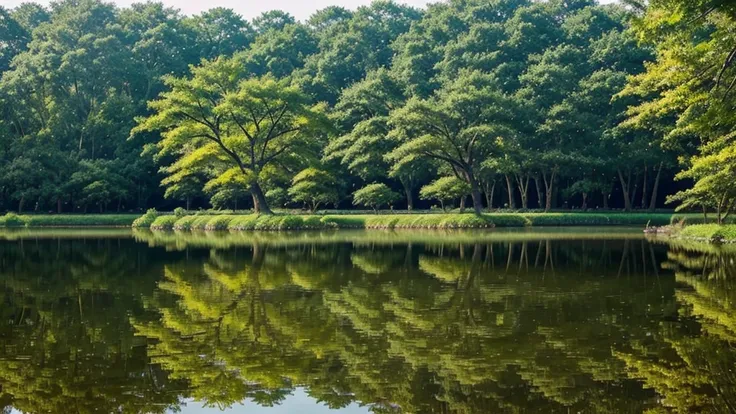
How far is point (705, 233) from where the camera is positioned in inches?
1207

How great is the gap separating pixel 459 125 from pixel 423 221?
23.8ft

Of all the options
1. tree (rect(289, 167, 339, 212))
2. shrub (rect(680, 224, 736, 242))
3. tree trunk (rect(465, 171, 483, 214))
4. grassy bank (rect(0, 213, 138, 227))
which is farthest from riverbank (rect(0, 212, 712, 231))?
shrub (rect(680, 224, 736, 242))

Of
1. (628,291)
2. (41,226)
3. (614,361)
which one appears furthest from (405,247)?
(41,226)

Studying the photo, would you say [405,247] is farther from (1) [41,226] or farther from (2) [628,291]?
(1) [41,226]

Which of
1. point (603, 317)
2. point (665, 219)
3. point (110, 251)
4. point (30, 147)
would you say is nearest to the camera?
point (603, 317)

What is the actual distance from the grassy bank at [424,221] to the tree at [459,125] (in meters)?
2.73

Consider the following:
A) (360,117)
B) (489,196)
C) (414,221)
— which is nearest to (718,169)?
(414,221)

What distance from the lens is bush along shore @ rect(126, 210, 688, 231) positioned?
44.4 metres

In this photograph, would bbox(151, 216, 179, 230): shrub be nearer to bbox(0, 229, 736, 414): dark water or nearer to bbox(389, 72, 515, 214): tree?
bbox(389, 72, 515, 214): tree

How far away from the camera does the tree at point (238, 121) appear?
159 feet

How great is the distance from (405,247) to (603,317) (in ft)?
55.5

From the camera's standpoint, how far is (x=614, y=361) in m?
9.09

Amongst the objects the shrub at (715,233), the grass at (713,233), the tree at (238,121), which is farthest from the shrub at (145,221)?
the shrub at (715,233)

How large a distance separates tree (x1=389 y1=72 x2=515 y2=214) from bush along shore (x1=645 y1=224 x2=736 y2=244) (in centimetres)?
1307
